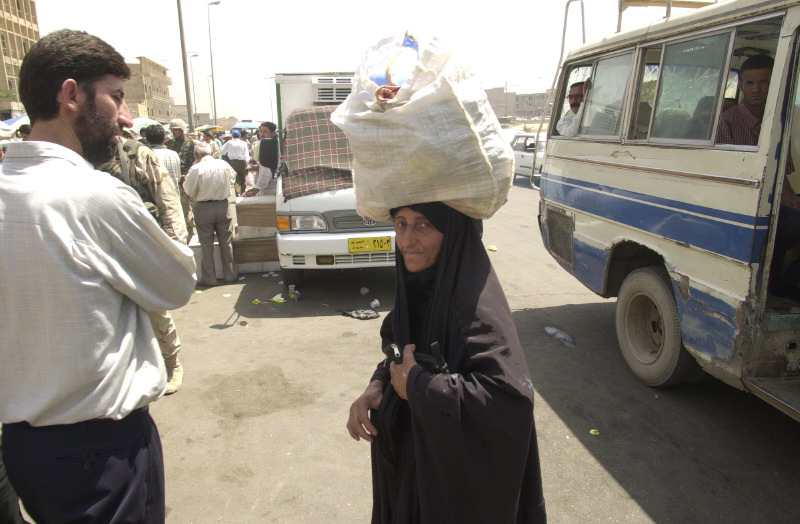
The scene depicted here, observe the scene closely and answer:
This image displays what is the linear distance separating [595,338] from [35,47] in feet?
16.4

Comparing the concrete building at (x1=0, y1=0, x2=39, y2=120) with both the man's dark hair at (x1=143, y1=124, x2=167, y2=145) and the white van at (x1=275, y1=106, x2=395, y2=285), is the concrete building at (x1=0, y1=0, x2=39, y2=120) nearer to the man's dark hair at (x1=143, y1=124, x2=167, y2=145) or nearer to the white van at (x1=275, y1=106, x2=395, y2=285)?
the man's dark hair at (x1=143, y1=124, x2=167, y2=145)

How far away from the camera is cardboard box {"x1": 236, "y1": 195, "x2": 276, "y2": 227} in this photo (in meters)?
7.18

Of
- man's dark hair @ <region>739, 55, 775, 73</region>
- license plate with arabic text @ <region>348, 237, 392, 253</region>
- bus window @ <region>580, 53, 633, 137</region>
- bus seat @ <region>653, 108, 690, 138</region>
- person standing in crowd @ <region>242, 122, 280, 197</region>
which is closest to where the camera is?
man's dark hair @ <region>739, 55, 775, 73</region>

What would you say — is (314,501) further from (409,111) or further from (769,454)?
A: (769,454)

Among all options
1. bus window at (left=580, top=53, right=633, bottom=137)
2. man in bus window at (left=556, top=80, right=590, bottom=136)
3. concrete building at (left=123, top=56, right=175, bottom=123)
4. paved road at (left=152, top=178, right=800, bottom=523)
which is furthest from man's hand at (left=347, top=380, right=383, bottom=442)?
concrete building at (left=123, top=56, right=175, bottom=123)

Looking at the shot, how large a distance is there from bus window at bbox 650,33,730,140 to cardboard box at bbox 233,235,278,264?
529 centimetres

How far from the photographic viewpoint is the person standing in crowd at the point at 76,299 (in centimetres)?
141

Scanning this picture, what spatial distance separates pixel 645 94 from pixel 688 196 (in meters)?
1.22

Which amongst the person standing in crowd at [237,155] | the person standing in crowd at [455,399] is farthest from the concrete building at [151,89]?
the person standing in crowd at [455,399]

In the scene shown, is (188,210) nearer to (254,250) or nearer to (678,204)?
(254,250)

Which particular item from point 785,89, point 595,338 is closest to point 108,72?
point 785,89

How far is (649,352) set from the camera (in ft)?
14.5

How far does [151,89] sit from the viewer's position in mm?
84375

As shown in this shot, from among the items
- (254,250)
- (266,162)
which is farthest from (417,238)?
(266,162)
